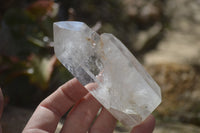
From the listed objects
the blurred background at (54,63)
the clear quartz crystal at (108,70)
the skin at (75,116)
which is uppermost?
the clear quartz crystal at (108,70)

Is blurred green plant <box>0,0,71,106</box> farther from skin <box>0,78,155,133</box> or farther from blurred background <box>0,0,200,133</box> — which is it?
skin <box>0,78,155,133</box>

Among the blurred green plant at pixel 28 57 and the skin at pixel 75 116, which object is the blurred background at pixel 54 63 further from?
the skin at pixel 75 116

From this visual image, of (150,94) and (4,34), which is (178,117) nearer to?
(150,94)

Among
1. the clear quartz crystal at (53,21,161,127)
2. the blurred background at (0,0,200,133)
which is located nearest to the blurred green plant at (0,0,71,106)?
the blurred background at (0,0,200,133)

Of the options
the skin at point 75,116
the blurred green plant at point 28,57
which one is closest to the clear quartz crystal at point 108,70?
the skin at point 75,116

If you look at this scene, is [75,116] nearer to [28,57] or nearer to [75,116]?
[75,116]

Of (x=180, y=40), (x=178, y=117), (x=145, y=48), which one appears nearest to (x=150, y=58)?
(x=145, y=48)
